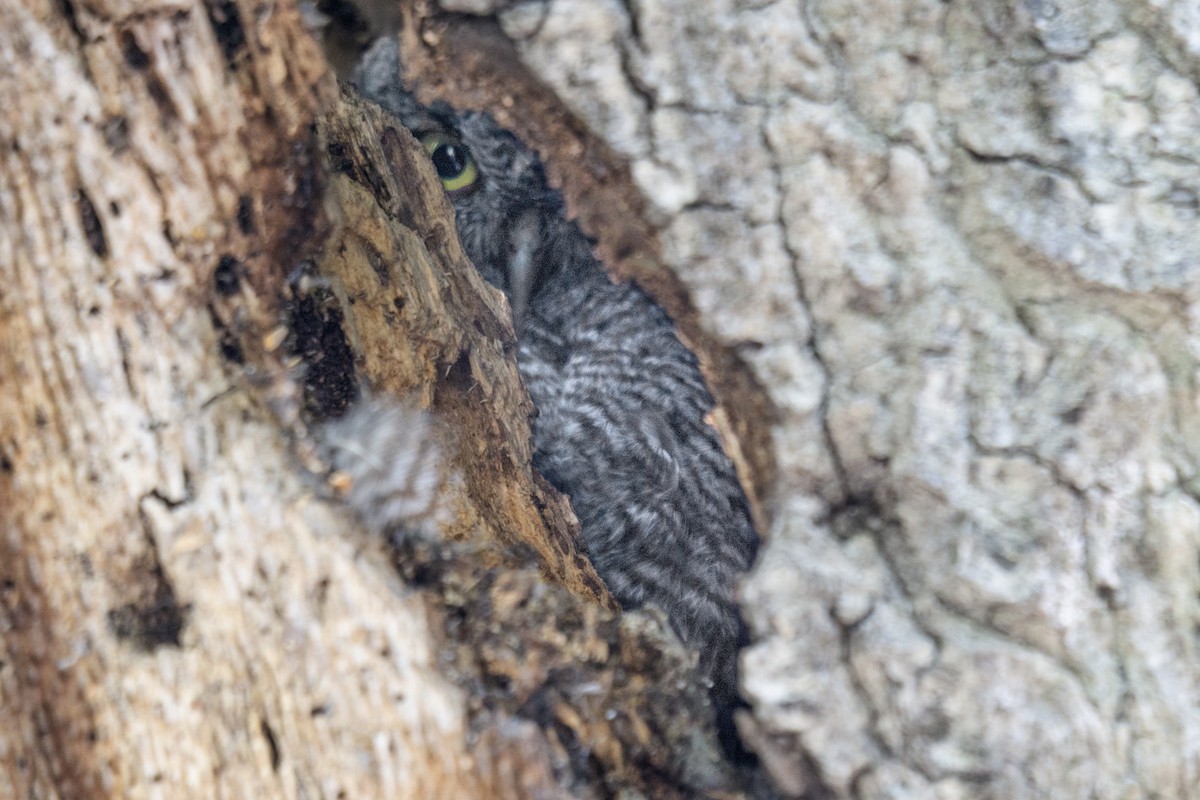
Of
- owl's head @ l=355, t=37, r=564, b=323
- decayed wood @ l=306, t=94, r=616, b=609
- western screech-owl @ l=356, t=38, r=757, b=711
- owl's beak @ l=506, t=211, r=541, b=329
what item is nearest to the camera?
decayed wood @ l=306, t=94, r=616, b=609

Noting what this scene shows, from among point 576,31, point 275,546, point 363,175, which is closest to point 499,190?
point 363,175

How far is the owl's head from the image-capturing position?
8.18 feet

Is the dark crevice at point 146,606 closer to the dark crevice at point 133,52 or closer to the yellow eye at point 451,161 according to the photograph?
the dark crevice at point 133,52

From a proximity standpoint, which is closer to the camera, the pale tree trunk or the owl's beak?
the pale tree trunk

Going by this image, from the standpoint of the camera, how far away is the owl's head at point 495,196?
249 cm

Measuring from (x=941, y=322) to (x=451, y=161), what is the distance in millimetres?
1705

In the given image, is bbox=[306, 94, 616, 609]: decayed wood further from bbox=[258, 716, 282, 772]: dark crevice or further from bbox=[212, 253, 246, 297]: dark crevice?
bbox=[258, 716, 282, 772]: dark crevice

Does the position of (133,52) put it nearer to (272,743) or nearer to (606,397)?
(272,743)

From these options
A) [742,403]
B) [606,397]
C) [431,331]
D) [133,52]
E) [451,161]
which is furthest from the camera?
[451,161]

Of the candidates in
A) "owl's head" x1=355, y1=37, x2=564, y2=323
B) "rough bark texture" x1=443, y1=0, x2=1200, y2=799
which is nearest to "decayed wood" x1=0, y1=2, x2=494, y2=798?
"rough bark texture" x1=443, y1=0, x2=1200, y2=799

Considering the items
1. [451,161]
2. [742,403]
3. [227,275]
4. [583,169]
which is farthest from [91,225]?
[451,161]

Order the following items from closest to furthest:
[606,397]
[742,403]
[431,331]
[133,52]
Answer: [133,52]
[742,403]
[431,331]
[606,397]

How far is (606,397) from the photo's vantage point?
2.32 metres

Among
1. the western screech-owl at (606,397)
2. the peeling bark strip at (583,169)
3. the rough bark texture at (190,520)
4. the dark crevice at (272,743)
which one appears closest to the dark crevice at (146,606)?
the rough bark texture at (190,520)
